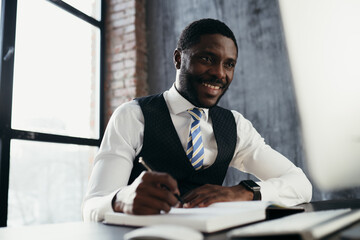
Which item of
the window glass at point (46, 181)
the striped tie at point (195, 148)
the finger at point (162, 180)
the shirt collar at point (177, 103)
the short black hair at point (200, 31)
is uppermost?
the short black hair at point (200, 31)

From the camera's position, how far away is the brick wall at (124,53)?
9.87 ft

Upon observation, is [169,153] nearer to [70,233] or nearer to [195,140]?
[195,140]

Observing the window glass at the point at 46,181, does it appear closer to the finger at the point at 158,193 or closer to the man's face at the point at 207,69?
the man's face at the point at 207,69

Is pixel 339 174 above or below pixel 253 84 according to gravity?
below

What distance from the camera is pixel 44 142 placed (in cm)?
243

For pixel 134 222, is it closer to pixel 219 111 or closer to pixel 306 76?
pixel 219 111

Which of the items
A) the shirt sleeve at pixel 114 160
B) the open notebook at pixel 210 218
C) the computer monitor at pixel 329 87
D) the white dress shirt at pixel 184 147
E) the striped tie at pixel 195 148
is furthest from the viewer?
the computer monitor at pixel 329 87

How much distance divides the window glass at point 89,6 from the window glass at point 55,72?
0.37ft

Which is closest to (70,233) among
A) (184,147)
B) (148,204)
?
(148,204)

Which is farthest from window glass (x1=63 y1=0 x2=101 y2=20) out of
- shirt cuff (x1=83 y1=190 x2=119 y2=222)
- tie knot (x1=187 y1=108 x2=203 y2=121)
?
shirt cuff (x1=83 y1=190 x2=119 y2=222)

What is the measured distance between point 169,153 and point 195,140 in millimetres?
122

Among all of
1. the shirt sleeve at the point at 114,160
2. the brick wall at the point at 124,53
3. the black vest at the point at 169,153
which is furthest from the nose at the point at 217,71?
the brick wall at the point at 124,53

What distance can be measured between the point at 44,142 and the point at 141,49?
1253 mm

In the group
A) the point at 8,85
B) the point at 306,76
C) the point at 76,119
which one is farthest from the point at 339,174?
the point at 8,85
